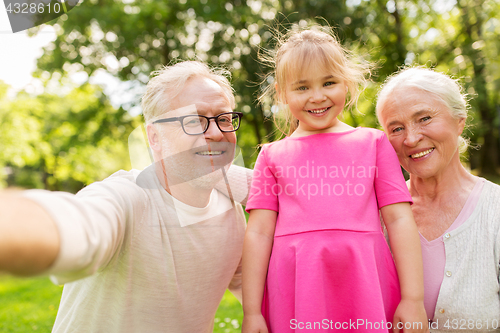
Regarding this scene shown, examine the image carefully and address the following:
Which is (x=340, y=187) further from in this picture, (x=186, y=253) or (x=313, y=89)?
(x=186, y=253)

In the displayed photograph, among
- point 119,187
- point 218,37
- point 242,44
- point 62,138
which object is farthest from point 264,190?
point 62,138

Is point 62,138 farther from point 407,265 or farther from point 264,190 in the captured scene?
point 407,265

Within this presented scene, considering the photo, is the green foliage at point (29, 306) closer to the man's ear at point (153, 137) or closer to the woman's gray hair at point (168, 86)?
the man's ear at point (153, 137)

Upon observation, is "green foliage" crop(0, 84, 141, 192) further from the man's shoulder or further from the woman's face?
the woman's face

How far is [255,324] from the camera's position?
177 cm

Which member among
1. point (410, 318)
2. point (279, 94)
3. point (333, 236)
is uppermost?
point (279, 94)

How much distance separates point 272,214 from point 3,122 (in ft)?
90.7

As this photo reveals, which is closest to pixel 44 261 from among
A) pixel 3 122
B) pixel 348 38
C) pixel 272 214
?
pixel 272 214

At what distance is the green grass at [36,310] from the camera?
443 cm

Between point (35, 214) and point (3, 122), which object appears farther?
point (3, 122)

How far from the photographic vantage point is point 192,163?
7.18 ft

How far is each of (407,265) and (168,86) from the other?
1700 millimetres

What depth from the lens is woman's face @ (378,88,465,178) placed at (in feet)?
6.79

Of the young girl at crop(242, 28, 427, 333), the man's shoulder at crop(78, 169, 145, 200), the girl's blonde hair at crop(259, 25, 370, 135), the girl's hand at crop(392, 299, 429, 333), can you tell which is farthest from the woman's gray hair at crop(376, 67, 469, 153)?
the man's shoulder at crop(78, 169, 145, 200)
